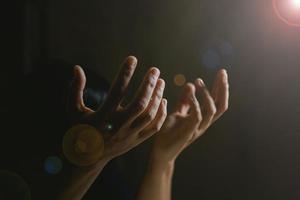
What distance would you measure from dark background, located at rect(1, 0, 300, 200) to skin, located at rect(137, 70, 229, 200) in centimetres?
17

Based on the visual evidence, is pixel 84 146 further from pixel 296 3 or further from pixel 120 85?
pixel 296 3

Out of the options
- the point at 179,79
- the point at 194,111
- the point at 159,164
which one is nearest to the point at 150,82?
the point at 194,111

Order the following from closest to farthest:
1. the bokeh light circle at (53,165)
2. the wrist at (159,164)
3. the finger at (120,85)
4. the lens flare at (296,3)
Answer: the finger at (120,85) < the bokeh light circle at (53,165) < the wrist at (159,164) < the lens flare at (296,3)

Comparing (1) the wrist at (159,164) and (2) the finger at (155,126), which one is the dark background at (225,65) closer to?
(1) the wrist at (159,164)

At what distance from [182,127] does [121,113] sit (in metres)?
0.20

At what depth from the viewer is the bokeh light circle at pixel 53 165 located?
66 cm

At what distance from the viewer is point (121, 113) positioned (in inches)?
22.2

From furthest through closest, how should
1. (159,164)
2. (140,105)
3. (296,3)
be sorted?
(296,3) < (159,164) < (140,105)

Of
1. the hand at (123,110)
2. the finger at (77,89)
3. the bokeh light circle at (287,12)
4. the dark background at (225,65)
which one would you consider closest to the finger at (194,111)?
the hand at (123,110)

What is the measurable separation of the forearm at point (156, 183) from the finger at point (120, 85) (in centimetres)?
27

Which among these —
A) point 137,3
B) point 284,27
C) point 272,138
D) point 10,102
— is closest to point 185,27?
point 137,3

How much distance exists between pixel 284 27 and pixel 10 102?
2.18 ft

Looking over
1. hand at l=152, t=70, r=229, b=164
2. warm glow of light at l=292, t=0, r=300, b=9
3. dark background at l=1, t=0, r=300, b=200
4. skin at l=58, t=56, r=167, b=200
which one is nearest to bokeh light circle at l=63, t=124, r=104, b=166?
skin at l=58, t=56, r=167, b=200

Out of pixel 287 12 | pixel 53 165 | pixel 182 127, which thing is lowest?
pixel 53 165
